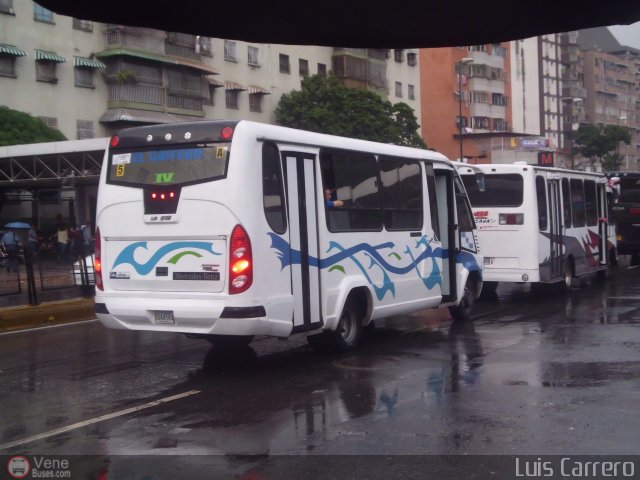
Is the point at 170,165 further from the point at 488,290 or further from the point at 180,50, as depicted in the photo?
the point at 180,50

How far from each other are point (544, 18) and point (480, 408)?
5.05 meters

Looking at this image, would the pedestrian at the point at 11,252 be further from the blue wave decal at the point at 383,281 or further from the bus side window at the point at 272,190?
the bus side window at the point at 272,190

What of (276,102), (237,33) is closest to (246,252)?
(237,33)

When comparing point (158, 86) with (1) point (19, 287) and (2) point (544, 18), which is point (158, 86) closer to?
(1) point (19, 287)

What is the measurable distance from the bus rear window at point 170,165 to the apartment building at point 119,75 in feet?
76.1

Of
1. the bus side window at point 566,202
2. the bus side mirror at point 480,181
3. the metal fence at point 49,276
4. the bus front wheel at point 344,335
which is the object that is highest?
the bus side mirror at point 480,181

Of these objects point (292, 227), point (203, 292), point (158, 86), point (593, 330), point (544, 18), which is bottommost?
point (593, 330)

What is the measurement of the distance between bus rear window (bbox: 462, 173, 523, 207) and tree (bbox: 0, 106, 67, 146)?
904 inches

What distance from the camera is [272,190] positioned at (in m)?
9.49

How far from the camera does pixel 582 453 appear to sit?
6102 millimetres

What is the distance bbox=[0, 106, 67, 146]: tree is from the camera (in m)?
34.5

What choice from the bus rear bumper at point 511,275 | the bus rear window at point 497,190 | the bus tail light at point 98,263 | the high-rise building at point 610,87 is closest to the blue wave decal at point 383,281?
the bus tail light at point 98,263

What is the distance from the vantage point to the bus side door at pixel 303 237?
974 centimetres

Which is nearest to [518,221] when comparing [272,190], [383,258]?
[383,258]
